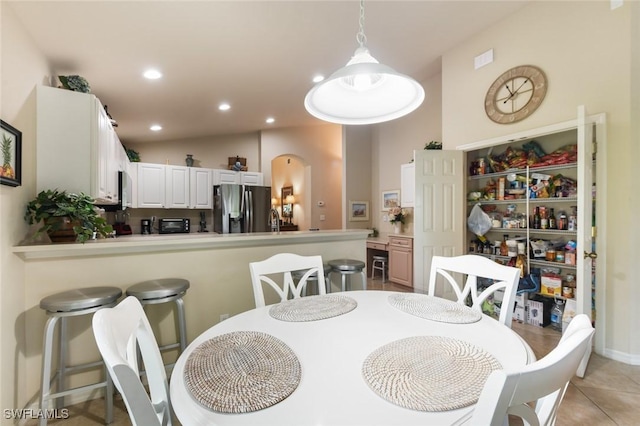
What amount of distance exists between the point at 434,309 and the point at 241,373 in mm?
984

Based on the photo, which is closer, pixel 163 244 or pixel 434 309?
pixel 434 309

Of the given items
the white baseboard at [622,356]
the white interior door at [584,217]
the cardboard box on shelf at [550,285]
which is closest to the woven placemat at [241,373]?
the white interior door at [584,217]

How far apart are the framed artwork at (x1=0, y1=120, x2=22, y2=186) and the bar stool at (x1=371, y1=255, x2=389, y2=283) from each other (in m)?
4.72

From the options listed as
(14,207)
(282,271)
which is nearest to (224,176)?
(14,207)

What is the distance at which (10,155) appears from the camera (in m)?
1.65

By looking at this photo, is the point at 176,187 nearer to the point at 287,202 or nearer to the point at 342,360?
the point at 287,202

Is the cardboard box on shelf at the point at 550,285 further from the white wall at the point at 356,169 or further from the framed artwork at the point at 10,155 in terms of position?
the framed artwork at the point at 10,155

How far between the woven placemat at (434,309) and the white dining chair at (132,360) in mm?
1070

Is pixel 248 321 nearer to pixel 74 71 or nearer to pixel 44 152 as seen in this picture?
pixel 44 152

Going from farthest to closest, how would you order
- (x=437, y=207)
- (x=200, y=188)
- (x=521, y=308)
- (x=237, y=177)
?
(x=237, y=177)
(x=200, y=188)
(x=437, y=207)
(x=521, y=308)

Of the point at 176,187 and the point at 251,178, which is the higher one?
the point at 251,178

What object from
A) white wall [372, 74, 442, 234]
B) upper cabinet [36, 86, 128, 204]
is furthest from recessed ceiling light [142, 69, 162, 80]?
white wall [372, 74, 442, 234]

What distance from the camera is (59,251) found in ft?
5.97

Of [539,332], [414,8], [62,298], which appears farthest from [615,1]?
[62,298]
